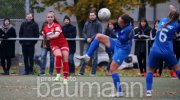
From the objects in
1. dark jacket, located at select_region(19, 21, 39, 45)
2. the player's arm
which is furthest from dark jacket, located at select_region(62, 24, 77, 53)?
the player's arm

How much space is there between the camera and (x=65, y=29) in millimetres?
21672

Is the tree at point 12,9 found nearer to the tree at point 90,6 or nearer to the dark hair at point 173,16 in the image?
the tree at point 90,6

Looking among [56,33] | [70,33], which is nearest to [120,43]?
[56,33]

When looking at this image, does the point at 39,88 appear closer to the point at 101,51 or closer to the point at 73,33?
the point at 73,33

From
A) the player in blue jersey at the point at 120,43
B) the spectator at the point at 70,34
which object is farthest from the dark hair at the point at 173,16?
the spectator at the point at 70,34

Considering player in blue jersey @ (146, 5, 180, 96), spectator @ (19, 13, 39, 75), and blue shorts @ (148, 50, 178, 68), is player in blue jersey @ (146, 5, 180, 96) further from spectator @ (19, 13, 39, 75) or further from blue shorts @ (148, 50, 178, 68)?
spectator @ (19, 13, 39, 75)

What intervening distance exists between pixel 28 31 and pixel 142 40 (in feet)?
13.1

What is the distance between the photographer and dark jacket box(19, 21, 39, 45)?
21.7m

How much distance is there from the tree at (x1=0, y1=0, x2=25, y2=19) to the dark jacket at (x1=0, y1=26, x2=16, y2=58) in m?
1.34

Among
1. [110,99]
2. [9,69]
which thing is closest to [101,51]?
[9,69]

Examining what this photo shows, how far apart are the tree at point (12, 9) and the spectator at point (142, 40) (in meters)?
4.57

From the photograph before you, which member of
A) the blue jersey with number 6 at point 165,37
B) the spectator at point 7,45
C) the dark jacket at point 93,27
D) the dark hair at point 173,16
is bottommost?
the spectator at point 7,45

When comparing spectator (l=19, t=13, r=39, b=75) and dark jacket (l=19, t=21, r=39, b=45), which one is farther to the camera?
spectator (l=19, t=13, r=39, b=75)

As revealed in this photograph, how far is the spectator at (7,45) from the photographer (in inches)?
859
